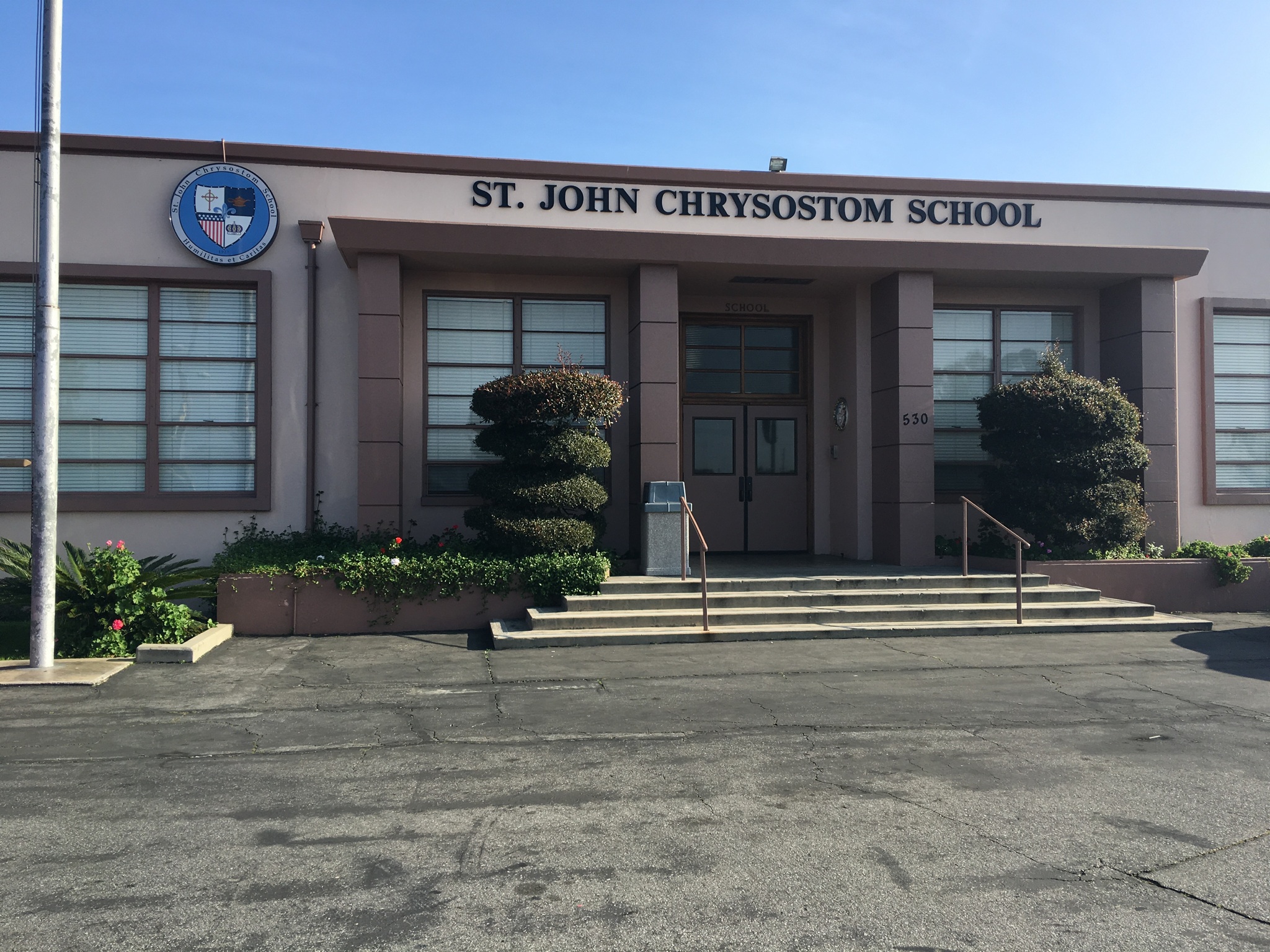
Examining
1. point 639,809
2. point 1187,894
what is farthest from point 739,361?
point 1187,894

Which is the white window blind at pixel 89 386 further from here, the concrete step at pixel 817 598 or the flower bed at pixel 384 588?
the concrete step at pixel 817 598

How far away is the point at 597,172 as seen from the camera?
13.2 m

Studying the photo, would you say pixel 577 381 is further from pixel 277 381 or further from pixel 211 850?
pixel 211 850

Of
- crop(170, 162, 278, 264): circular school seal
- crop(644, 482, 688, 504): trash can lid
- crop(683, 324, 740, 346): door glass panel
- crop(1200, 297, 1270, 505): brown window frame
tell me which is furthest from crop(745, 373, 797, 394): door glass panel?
crop(170, 162, 278, 264): circular school seal

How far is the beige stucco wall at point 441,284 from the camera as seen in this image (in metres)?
12.2

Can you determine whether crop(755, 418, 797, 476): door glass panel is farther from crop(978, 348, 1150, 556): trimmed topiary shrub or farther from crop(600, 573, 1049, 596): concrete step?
crop(600, 573, 1049, 596): concrete step

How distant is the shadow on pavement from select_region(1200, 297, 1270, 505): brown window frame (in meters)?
3.84

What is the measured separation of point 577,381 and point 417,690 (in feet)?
15.5

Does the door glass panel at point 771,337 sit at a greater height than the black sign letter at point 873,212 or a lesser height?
lesser

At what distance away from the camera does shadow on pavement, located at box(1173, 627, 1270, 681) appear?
28.7 ft

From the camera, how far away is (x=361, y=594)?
10742 mm

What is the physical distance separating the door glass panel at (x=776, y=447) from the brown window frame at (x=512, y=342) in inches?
109

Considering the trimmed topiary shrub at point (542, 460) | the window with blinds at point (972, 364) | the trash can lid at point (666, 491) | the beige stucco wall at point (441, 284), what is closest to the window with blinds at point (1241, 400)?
the beige stucco wall at point (441, 284)

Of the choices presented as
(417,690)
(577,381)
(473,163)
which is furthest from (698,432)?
(417,690)
